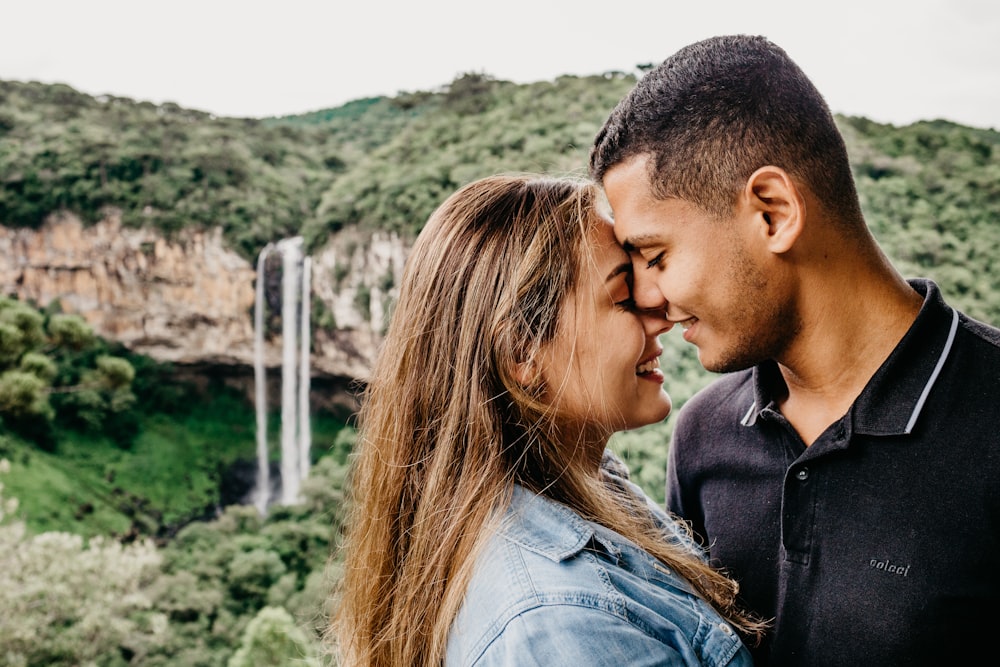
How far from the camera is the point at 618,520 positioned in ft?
5.03

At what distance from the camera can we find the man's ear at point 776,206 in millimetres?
1522

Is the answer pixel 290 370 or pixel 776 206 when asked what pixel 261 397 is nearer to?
pixel 290 370

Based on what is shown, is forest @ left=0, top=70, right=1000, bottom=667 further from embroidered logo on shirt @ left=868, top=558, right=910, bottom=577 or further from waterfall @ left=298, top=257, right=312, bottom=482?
embroidered logo on shirt @ left=868, top=558, right=910, bottom=577

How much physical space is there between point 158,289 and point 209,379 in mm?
3966

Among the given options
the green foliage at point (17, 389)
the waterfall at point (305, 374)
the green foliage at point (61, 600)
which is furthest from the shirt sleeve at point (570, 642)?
the waterfall at point (305, 374)

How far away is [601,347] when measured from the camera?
1594mm

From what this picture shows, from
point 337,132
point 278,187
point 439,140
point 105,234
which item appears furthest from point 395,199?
point 337,132

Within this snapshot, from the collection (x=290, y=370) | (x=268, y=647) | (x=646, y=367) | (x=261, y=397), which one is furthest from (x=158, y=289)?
(x=646, y=367)

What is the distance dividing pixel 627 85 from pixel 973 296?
491 inches

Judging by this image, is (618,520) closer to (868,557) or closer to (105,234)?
(868,557)

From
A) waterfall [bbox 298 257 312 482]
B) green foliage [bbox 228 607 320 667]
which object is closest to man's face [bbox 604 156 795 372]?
green foliage [bbox 228 607 320 667]

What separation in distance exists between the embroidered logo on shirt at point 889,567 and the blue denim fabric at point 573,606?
320 mm

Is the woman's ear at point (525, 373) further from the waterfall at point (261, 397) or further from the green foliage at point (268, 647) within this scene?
the waterfall at point (261, 397)

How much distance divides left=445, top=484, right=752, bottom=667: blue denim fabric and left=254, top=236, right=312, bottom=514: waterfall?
22.6 m
